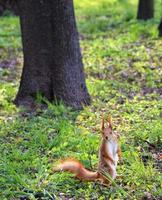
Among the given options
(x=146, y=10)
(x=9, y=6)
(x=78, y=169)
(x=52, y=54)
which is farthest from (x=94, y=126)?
(x=9, y=6)

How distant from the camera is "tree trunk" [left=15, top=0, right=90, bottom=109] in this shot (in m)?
6.91

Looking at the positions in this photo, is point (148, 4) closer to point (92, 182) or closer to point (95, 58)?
point (95, 58)

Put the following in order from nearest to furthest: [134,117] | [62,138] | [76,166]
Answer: [76,166], [62,138], [134,117]

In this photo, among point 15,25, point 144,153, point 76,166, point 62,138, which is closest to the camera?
point 76,166

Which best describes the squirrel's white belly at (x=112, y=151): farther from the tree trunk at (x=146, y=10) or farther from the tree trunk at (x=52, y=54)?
the tree trunk at (x=146, y=10)

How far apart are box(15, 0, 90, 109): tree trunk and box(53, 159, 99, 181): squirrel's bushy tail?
8.61 feet

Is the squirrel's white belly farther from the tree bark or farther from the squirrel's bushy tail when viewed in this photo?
the tree bark

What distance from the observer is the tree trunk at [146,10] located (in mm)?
13711

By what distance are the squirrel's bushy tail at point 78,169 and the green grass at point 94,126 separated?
111 millimetres

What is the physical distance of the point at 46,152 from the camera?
5.41 meters

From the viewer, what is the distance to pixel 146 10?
45.1 ft

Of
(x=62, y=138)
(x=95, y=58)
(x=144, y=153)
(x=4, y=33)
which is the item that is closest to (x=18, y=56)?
(x=95, y=58)

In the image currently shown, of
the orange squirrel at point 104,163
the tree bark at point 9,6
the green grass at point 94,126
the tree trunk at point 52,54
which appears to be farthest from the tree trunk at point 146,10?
the orange squirrel at point 104,163

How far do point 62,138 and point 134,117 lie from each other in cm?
121
